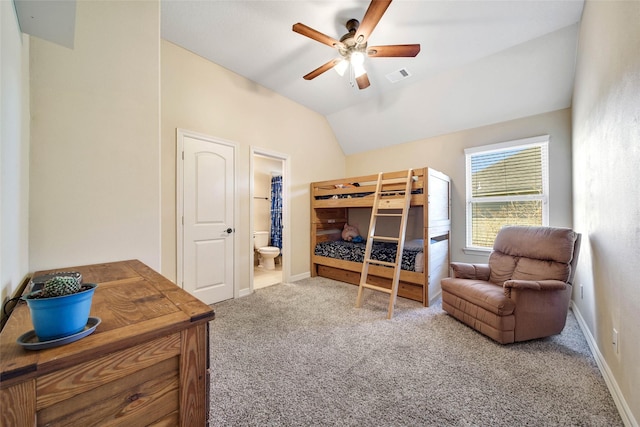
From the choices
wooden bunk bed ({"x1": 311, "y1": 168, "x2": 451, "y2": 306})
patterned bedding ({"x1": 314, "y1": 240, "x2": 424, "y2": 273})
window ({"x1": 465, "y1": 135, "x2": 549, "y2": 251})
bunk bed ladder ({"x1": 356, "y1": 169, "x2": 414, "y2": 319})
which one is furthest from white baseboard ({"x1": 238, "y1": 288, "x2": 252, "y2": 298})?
window ({"x1": 465, "y1": 135, "x2": 549, "y2": 251})

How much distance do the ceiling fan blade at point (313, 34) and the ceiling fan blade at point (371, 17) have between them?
20 cm

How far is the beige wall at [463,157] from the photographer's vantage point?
307 cm

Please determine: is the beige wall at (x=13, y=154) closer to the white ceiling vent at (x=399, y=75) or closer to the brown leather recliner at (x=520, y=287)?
the brown leather recliner at (x=520, y=287)

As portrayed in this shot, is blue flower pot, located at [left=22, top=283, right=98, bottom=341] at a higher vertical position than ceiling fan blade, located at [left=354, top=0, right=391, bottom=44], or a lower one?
lower

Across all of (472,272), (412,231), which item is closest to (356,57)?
(472,272)

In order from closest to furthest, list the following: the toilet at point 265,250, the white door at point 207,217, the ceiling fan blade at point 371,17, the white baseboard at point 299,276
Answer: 1. the ceiling fan blade at point 371,17
2. the white door at point 207,217
3. the white baseboard at point 299,276
4. the toilet at point 265,250

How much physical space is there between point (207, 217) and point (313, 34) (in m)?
2.23

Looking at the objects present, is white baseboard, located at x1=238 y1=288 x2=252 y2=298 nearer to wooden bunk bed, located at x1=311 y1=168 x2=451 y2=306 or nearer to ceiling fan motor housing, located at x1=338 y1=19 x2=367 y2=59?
wooden bunk bed, located at x1=311 y1=168 x2=451 y2=306

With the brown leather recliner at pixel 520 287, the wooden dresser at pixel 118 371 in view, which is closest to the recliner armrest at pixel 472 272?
the brown leather recliner at pixel 520 287

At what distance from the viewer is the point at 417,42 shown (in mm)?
2688

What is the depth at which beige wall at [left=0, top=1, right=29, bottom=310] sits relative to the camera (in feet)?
3.32

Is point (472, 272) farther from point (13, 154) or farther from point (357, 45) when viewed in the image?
point (13, 154)

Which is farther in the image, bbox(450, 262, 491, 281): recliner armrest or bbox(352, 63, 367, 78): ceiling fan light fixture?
bbox(450, 262, 491, 281): recliner armrest

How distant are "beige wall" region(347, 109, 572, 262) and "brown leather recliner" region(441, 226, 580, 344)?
94cm
